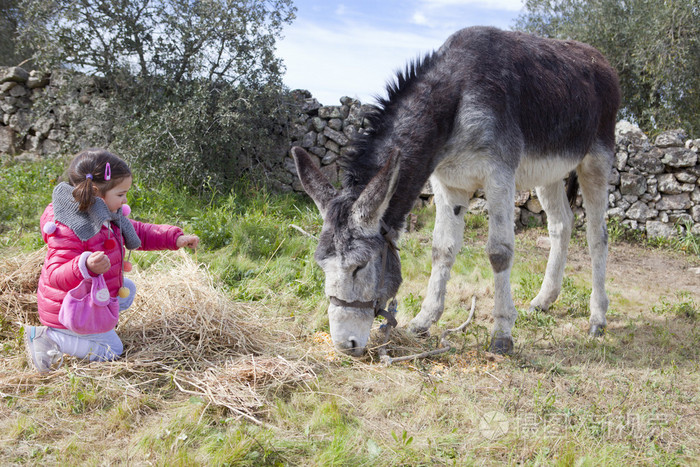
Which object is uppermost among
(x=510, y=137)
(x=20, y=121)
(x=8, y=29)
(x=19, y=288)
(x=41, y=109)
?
(x=8, y=29)

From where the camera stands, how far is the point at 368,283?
10.3 ft

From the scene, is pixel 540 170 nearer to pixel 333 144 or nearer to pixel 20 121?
pixel 333 144

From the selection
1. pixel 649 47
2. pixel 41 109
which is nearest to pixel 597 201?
pixel 649 47

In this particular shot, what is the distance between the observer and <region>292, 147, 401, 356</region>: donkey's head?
3.04 metres

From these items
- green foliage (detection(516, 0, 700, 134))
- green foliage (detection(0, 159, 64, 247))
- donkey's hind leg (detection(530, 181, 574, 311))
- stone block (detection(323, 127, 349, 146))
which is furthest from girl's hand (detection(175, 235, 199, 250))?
green foliage (detection(516, 0, 700, 134))

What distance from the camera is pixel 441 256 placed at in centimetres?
427

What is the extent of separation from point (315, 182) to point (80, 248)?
1524mm

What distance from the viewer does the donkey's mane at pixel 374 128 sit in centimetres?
330

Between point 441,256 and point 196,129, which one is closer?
point 441,256

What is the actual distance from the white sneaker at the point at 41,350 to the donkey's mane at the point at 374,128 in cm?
207

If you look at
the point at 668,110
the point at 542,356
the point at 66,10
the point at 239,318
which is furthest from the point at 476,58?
the point at 668,110

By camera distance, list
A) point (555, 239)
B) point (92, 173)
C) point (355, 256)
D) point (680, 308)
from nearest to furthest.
A: point (92, 173)
point (355, 256)
point (680, 308)
point (555, 239)

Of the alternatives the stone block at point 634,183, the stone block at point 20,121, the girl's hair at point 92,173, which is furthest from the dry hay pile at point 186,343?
the stone block at point 634,183

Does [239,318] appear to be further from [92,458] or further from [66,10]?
[66,10]
